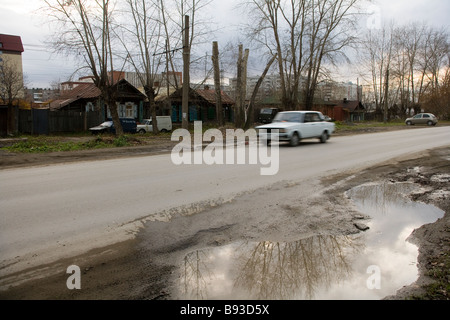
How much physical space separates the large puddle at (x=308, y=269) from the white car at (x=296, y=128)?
10095 mm

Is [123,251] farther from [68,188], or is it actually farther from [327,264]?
[68,188]

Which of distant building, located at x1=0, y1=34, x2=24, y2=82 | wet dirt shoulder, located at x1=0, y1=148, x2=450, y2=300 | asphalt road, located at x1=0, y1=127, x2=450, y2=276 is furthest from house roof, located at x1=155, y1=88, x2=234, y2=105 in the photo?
wet dirt shoulder, located at x1=0, y1=148, x2=450, y2=300

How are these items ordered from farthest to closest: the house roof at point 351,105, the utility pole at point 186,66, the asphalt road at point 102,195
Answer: the house roof at point 351,105, the utility pole at point 186,66, the asphalt road at point 102,195

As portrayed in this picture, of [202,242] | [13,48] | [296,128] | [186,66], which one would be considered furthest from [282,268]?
[13,48]

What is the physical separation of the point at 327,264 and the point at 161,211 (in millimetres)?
2920

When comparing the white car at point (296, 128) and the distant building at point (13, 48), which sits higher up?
the distant building at point (13, 48)

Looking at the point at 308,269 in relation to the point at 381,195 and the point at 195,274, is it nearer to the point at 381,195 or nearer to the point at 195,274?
the point at 195,274

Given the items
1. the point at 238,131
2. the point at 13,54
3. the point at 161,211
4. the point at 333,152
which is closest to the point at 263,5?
the point at 238,131

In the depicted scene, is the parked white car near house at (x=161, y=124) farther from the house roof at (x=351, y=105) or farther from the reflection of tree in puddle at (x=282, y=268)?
the house roof at (x=351, y=105)

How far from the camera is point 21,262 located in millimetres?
3959

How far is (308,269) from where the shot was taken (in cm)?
389

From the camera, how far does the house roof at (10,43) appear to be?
5252cm

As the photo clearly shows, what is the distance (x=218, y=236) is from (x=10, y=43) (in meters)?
61.2

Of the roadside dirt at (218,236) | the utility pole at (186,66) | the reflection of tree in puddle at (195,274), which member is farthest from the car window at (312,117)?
the reflection of tree in puddle at (195,274)
